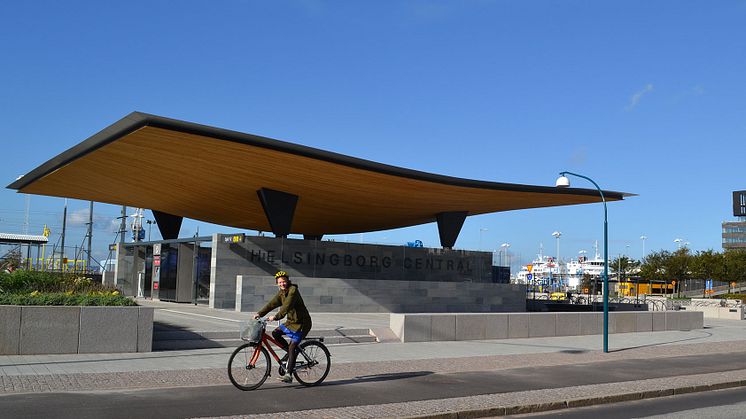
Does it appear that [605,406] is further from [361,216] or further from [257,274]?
[361,216]

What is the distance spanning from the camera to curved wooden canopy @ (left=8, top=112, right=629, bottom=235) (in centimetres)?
2067

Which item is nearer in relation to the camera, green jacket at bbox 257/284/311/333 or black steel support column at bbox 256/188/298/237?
green jacket at bbox 257/284/311/333

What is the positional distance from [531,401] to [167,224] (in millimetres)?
32462

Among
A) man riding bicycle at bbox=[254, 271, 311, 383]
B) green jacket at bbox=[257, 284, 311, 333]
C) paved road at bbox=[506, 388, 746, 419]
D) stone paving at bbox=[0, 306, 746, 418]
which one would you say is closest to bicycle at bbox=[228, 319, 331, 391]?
man riding bicycle at bbox=[254, 271, 311, 383]

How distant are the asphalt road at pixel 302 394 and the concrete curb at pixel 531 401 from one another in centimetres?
44

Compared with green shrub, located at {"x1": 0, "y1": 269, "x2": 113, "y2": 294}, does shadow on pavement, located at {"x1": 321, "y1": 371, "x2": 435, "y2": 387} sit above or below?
below

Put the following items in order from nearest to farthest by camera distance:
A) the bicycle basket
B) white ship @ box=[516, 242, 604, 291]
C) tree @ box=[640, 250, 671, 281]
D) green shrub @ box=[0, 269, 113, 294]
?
the bicycle basket, green shrub @ box=[0, 269, 113, 294], tree @ box=[640, 250, 671, 281], white ship @ box=[516, 242, 604, 291]

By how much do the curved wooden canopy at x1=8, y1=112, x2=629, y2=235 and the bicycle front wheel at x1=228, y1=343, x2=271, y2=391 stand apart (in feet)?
31.2

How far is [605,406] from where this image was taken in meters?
10.9

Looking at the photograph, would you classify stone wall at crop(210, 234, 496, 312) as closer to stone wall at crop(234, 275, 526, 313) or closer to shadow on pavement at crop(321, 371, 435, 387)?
stone wall at crop(234, 275, 526, 313)

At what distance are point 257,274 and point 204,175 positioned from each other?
4955mm

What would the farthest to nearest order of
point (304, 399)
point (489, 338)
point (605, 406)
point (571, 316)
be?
1. point (571, 316)
2. point (489, 338)
3. point (605, 406)
4. point (304, 399)

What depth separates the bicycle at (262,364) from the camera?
10492 millimetres

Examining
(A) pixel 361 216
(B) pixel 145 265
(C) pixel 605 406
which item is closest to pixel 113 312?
(C) pixel 605 406
